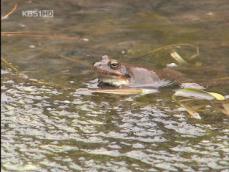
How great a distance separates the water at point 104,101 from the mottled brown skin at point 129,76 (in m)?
0.14

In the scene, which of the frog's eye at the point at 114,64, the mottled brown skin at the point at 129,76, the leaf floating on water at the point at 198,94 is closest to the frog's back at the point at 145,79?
the mottled brown skin at the point at 129,76

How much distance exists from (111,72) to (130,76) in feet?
0.53

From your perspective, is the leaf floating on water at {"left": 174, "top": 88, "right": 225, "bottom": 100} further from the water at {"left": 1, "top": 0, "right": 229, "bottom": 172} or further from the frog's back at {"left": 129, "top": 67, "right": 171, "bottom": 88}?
the frog's back at {"left": 129, "top": 67, "right": 171, "bottom": 88}

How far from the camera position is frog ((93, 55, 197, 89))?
4.95 meters

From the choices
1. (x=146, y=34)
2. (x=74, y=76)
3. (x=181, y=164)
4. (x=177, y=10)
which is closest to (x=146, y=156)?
(x=181, y=164)

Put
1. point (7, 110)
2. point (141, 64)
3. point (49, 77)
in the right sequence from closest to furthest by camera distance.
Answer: point (7, 110) → point (49, 77) → point (141, 64)

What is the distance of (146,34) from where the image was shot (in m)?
6.19

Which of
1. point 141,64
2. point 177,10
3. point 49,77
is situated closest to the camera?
point 49,77

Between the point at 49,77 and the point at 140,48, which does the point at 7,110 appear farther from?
the point at 140,48

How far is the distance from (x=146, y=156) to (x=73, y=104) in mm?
988

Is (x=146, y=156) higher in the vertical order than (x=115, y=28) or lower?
lower

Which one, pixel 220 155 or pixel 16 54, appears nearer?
pixel 220 155

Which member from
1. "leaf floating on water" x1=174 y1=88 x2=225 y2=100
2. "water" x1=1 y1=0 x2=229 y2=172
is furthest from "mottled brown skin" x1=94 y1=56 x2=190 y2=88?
"leaf floating on water" x1=174 y1=88 x2=225 y2=100

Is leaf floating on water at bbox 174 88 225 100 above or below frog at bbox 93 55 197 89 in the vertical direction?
below
